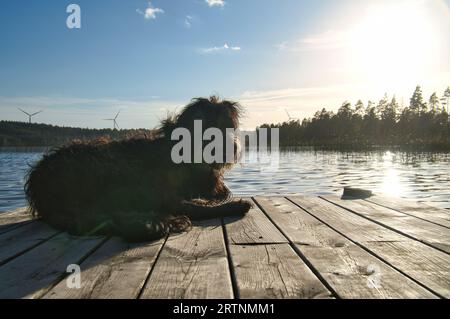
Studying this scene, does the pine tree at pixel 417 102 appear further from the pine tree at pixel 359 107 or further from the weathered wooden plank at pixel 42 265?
the weathered wooden plank at pixel 42 265

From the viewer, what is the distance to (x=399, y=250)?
3.13 meters

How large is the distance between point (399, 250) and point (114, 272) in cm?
215

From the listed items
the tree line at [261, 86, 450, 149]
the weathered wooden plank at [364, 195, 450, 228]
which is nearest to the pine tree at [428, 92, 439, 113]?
the tree line at [261, 86, 450, 149]

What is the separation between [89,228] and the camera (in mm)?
3752

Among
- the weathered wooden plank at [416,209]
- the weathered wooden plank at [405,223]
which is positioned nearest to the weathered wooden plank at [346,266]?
the weathered wooden plank at [405,223]

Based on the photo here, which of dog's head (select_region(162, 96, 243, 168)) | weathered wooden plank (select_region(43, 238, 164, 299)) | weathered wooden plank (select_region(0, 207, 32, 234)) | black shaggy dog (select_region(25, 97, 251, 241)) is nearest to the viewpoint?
weathered wooden plank (select_region(43, 238, 164, 299))

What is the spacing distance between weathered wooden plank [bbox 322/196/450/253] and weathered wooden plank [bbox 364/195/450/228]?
15 cm

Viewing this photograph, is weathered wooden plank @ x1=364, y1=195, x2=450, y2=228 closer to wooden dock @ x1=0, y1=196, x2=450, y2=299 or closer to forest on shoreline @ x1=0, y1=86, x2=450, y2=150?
wooden dock @ x1=0, y1=196, x2=450, y2=299

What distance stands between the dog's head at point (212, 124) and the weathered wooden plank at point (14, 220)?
203 cm

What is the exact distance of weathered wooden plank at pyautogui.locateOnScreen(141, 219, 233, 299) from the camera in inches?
88.7
